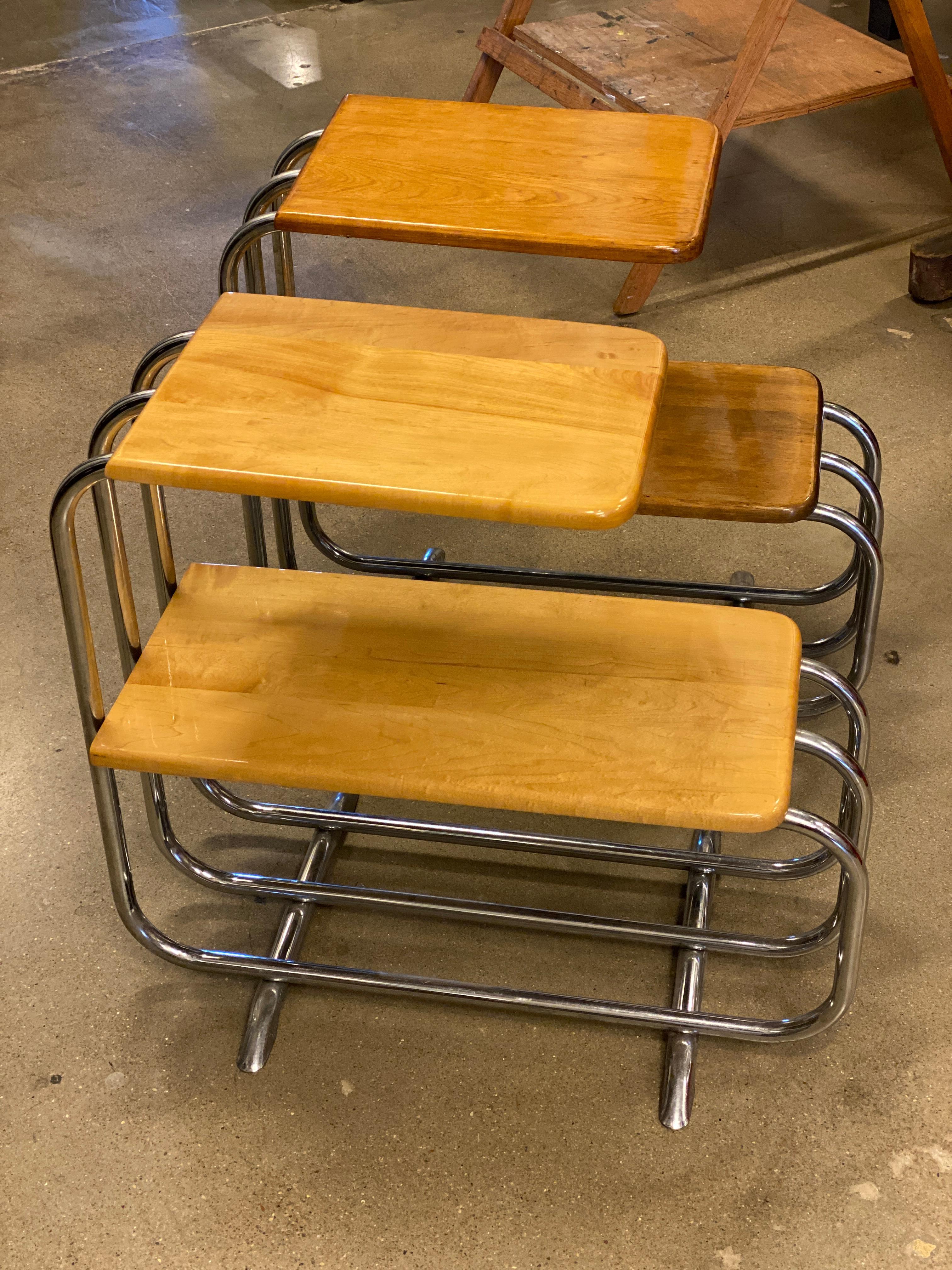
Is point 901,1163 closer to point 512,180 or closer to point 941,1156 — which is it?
point 941,1156

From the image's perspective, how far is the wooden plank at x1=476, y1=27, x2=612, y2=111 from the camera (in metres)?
2.76

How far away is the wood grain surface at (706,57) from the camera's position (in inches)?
106

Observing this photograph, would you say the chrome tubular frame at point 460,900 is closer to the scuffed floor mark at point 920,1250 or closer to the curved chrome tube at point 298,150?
the scuffed floor mark at point 920,1250

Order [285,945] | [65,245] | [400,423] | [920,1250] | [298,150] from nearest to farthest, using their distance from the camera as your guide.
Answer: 1. [400,423]
2. [920,1250]
3. [285,945]
4. [298,150]
5. [65,245]

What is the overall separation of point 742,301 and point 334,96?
4.99 feet

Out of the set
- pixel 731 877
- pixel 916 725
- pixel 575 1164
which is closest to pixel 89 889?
pixel 575 1164

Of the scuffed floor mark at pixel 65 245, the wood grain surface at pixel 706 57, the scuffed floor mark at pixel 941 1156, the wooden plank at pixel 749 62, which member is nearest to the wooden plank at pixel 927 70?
the wood grain surface at pixel 706 57

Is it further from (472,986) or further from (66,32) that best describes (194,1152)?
(66,32)

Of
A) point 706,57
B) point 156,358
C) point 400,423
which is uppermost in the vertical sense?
point 400,423

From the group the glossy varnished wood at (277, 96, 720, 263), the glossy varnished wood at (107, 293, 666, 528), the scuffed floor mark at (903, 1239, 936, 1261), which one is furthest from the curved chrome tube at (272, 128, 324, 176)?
the scuffed floor mark at (903, 1239, 936, 1261)

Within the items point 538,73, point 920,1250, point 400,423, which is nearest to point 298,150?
point 400,423

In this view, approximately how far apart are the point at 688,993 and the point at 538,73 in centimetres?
214

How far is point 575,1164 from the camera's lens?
1.40m

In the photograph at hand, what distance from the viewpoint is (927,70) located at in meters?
2.80
